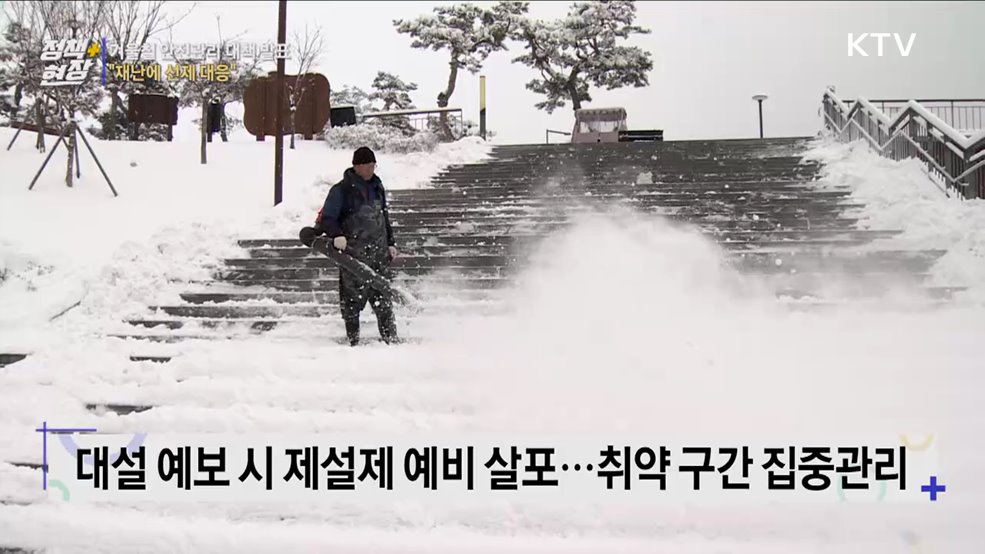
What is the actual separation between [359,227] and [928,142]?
296 inches

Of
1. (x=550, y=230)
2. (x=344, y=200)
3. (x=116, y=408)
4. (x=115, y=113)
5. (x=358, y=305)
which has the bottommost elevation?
(x=116, y=408)

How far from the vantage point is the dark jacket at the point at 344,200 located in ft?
15.3

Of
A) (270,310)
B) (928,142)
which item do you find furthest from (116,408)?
(928,142)

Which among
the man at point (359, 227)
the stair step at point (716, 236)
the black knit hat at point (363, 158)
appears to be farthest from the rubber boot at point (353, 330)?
the stair step at point (716, 236)

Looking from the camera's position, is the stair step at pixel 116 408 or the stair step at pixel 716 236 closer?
the stair step at pixel 116 408

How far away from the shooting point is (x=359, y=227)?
475cm

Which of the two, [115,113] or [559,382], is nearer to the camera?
[559,382]

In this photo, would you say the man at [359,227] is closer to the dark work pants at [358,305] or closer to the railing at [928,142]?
the dark work pants at [358,305]

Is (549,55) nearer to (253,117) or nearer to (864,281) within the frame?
(253,117)

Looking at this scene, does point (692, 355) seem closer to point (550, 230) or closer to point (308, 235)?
point (308, 235)

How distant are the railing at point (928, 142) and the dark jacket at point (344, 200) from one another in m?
6.70

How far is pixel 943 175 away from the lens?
299 inches

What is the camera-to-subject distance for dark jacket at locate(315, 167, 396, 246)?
466 centimetres

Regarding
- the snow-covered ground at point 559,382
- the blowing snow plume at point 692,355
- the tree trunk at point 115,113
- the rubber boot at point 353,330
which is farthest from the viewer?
the tree trunk at point 115,113
